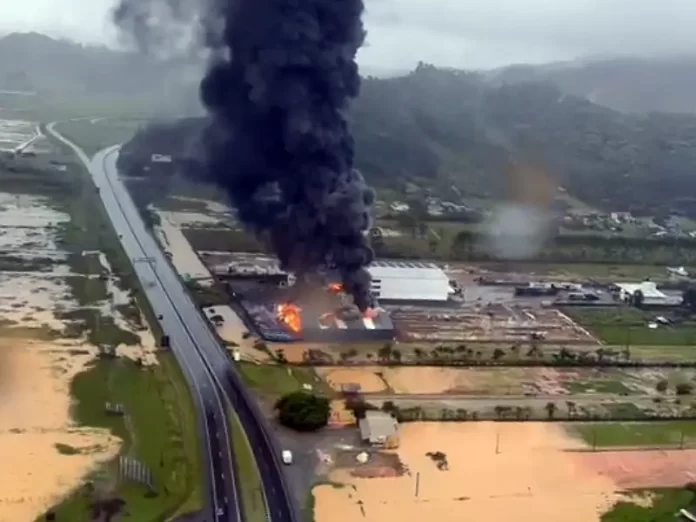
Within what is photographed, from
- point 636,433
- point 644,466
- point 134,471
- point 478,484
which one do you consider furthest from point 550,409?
point 134,471

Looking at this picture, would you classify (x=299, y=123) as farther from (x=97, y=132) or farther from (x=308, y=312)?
(x=97, y=132)

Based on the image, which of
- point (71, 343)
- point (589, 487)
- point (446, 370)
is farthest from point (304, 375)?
point (589, 487)

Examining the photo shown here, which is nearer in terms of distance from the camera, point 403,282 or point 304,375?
point 304,375

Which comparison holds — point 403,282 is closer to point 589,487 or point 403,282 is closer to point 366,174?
point 589,487

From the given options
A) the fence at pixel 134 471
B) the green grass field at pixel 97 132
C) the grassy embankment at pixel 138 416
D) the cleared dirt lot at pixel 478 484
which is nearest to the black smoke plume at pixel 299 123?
the grassy embankment at pixel 138 416

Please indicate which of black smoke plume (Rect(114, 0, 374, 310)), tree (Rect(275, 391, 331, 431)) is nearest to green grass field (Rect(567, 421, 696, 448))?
tree (Rect(275, 391, 331, 431))

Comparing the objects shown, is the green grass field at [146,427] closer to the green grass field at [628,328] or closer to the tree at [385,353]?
the tree at [385,353]

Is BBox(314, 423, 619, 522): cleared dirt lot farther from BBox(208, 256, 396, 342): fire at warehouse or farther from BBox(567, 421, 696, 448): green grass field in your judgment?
BBox(208, 256, 396, 342): fire at warehouse
